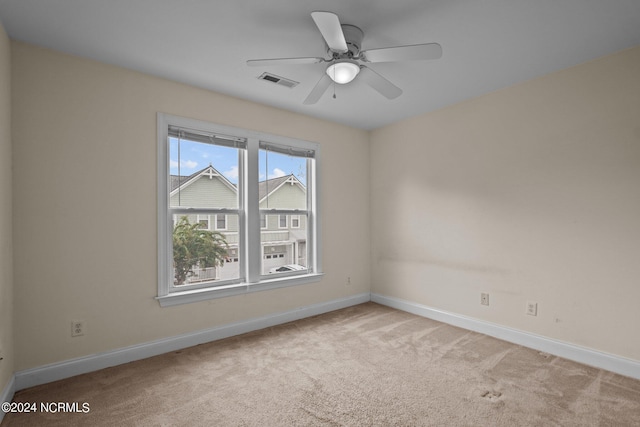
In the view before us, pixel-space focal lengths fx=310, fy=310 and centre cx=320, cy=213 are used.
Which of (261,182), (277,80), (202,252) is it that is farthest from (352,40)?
(202,252)

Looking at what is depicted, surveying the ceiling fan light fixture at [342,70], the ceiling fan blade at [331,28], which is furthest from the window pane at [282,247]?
the ceiling fan blade at [331,28]

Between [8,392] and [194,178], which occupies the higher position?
[194,178]

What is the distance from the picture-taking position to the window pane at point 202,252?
119 inches

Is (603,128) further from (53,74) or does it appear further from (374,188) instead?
(53,74)

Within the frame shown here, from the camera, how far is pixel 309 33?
2.17 m

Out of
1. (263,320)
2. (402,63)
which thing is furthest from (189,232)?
(402,63)

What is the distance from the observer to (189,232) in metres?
3.07

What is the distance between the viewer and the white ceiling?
1.91 meters

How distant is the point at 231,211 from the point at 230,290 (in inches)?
32.7

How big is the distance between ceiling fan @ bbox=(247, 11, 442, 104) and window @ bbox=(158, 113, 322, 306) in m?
1.20

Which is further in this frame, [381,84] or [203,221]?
[203,221]

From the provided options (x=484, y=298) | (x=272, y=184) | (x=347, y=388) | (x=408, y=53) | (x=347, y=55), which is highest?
(x=347, y=55)

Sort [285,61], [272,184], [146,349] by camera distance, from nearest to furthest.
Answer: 1. [285,61]
2. [146,349]
3. [272,184]

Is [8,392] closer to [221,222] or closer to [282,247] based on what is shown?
[221,222]
